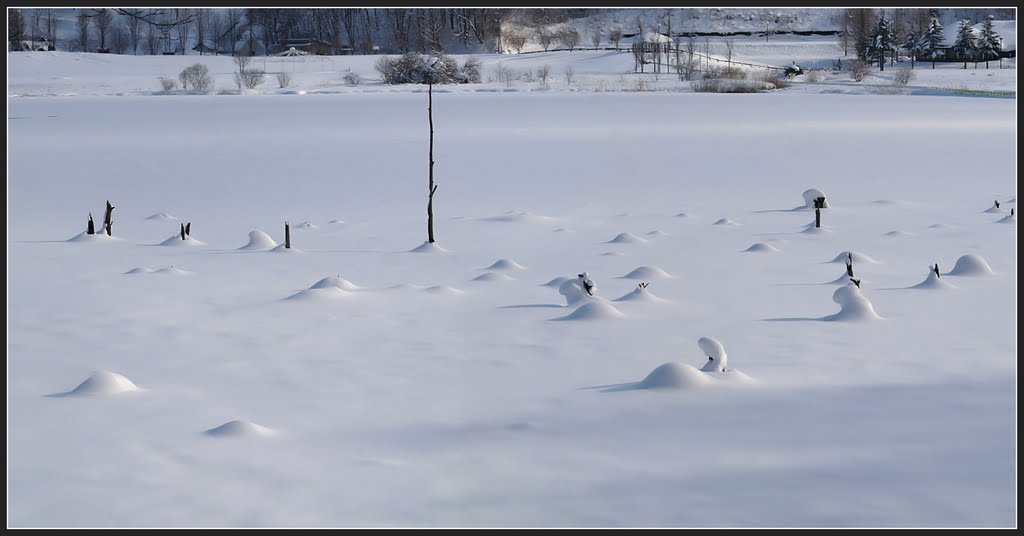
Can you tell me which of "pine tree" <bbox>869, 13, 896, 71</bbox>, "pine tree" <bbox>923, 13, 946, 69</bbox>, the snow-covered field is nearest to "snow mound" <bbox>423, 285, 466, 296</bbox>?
the snow-covered field

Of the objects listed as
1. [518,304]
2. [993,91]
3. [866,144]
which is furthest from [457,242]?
[993,91]

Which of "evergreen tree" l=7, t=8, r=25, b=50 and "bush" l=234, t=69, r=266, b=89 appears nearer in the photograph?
"evergreen tree" l=7, t=8, r=25, b=50

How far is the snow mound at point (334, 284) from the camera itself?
751 cm

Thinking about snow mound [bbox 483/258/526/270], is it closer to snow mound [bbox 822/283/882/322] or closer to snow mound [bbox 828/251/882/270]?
snow mound [bbox 828/251/882/270]

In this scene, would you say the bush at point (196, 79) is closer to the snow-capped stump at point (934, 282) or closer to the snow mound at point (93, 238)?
the snow mound at point (93, 238)

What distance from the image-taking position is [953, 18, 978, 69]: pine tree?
196ft

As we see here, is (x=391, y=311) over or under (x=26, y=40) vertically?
under

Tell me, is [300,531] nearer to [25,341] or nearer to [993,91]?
[25,341]

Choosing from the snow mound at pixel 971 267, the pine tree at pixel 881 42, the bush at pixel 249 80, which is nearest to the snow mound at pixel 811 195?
the snow mound at pixel 971 267

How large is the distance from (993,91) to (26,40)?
52145 millimetres

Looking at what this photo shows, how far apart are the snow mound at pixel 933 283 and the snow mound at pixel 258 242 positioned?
4.97m

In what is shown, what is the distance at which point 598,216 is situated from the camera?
11.7m

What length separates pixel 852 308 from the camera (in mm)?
6539

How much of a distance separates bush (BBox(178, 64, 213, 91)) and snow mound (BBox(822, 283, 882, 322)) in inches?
1479
